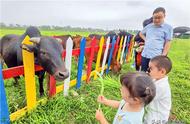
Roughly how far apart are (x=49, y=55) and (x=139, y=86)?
204cm

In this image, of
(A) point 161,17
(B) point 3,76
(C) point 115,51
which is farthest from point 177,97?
(B) point 3,76

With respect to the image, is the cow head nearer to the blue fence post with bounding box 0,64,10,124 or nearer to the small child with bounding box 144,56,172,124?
the blue fence post with bounding box 0,64,10,124

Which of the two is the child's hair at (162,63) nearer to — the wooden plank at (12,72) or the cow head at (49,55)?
the cow head at (49,55)

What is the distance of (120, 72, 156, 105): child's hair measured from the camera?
200cm

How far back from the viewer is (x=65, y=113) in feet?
12.6

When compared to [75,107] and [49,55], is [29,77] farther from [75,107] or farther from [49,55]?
[75,107]

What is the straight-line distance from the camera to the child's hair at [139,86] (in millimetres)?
2002

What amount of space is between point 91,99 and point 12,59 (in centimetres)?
186

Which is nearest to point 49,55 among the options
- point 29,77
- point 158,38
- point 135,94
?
point 29,77

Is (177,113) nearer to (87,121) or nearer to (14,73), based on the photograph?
(87,121)

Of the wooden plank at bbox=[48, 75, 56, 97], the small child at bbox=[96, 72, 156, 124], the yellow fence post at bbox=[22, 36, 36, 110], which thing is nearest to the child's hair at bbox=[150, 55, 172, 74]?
the small child at bbox=[96, 72, 156, 124]

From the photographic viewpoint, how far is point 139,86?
6.57 ft

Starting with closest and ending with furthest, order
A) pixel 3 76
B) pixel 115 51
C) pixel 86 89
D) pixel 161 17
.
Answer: pixel 3 76 → pixel 161 17 → pixel 86 89 → pixel 115 51

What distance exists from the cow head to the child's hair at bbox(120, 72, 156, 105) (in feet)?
5.61
